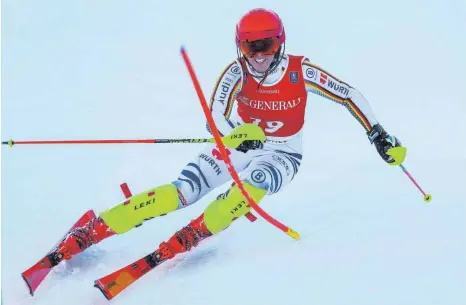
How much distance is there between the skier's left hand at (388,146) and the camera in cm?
572

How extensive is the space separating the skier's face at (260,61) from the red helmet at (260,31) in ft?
0.18

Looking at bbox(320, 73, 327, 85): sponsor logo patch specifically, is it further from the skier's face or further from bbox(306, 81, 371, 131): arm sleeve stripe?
the skier's face

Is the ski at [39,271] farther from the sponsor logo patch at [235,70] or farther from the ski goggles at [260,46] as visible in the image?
the ski goggles at [260,46]

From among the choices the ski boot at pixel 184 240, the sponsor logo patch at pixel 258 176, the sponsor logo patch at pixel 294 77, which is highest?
the sponsor logo patch at pixel 294 77

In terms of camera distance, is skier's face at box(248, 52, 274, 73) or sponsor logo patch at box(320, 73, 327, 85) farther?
sponsor logo patch at box(320, 73, 327, 85)

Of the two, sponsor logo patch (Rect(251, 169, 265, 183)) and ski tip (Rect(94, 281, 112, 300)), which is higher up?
sponsor logo patch (Rect(251, 169, 265, 183))

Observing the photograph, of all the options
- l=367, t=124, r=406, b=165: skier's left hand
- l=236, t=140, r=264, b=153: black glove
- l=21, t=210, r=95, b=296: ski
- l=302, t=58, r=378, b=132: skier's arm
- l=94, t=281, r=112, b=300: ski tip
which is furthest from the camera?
l=302, t=58, r=378, b=132: skier's arm

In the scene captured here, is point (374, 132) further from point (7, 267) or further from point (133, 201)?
point (7, 267)

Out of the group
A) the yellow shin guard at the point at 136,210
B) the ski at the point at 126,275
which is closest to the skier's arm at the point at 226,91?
the yellow shin guard at the point at 136,210

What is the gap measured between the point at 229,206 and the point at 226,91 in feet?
3.02

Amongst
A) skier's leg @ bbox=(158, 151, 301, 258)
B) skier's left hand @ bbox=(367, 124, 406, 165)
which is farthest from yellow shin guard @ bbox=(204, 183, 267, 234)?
skier's left hand @ bbox=(367, 124, 406, 165)

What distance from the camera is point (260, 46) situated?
5.46m

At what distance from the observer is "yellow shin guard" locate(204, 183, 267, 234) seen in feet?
17.6

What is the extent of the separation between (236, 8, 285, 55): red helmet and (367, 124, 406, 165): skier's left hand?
100 cm
